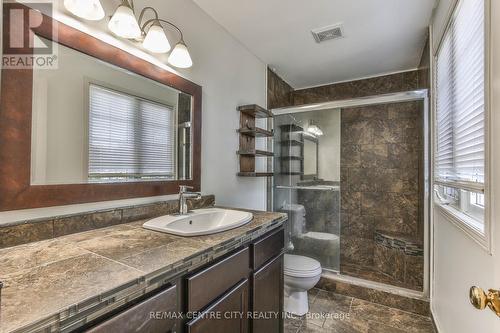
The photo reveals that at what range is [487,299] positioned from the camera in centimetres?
55

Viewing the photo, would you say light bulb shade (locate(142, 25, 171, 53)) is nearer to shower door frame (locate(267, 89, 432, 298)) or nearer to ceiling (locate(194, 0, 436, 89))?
ceiling (locate(194, 0, 436, 89))

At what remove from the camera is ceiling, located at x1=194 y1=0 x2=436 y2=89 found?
68.8 inches

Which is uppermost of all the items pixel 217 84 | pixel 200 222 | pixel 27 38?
pixel 217 84

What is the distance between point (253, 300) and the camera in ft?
3.97

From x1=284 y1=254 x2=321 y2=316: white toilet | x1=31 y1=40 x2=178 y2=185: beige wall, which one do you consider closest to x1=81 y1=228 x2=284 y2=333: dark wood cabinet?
x1=284 y1=254 x2=321 y2=316: white toilet

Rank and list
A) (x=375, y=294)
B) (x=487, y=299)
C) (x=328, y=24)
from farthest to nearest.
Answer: (x=375, y=294), (x=328, y=24), (x=487, y=299)

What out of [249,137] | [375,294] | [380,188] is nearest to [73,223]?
[249,137]

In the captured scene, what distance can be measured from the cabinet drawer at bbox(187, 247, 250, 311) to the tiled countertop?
0.16 ft

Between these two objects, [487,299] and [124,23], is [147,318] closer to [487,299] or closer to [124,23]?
[487,299]

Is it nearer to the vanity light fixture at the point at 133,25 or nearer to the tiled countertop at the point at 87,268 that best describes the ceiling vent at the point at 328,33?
the vanity light fixture at the point at 133,25

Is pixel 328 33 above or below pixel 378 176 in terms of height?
above

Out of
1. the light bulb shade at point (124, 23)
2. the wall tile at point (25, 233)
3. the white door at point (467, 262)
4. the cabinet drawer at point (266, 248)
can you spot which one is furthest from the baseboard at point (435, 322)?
the light bulb shade at point (124, 23)

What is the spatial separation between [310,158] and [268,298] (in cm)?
193

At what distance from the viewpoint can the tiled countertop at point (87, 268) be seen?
19.7 inches
